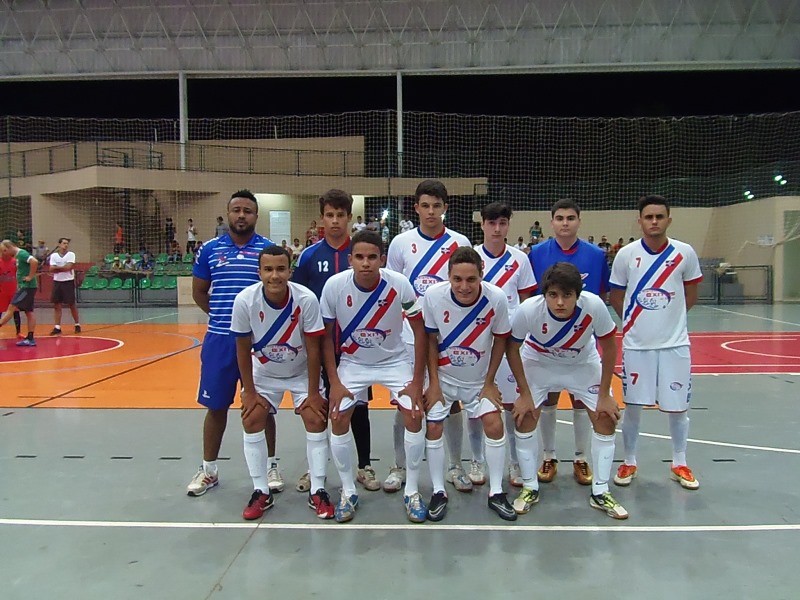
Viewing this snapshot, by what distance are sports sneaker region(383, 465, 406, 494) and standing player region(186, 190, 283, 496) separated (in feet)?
2.11

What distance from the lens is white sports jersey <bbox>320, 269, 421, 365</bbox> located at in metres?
3.38

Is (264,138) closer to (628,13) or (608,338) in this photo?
(628,13)

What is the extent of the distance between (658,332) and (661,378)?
0.28 m

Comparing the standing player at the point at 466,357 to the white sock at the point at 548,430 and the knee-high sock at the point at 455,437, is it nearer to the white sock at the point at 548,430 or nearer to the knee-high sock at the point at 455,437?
the knee-high sock at the point at 455,437

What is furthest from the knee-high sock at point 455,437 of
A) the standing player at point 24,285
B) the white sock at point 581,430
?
the standing player at point 24,285

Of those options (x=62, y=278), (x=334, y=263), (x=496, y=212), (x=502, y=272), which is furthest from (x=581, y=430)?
(x=62, y=278)

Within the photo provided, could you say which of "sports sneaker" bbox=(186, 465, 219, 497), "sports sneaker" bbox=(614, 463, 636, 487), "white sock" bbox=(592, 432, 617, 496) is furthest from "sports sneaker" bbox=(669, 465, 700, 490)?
"sports sneaker" bbox=(186, 465, 219, 497)

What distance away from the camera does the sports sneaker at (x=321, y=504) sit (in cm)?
320

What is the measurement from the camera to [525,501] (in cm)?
328

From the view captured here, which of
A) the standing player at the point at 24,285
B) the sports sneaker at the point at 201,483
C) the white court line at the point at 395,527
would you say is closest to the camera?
the white court line at the point at 395,527

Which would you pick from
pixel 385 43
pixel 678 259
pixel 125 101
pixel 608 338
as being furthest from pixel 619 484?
pixel 125 101

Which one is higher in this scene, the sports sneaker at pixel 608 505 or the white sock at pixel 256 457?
the white sock at pixel 256 457

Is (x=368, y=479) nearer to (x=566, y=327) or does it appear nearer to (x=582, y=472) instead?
(x=582, y=472)

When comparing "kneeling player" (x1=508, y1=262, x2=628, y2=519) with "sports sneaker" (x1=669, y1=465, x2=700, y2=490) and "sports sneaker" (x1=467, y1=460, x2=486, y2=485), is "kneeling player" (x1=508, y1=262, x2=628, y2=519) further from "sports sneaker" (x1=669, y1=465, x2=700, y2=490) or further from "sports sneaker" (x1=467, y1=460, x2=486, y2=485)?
"sports sneaker" (x1=669, y1=465, x2=700, y2=490)
